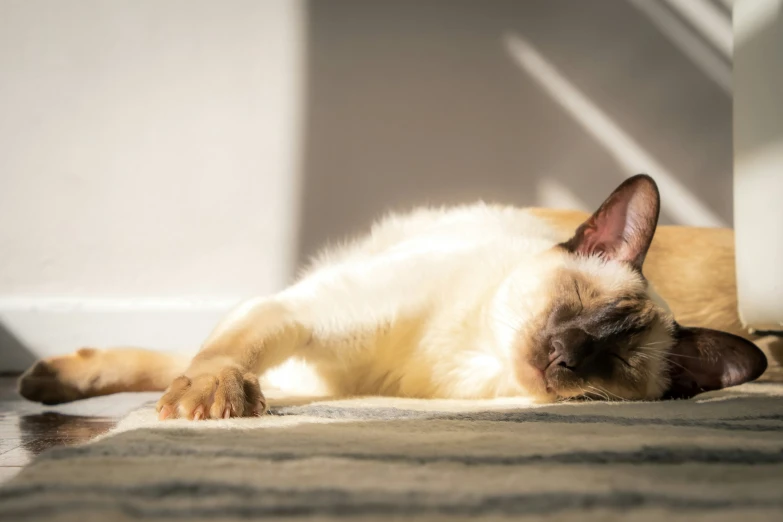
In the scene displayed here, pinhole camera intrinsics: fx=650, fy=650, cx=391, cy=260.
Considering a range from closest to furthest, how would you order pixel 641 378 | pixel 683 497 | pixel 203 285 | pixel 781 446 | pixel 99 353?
pixel 683 497 < pixel 781 446 < pixel 641 378 < pixel 99 353 < pixel 203 285

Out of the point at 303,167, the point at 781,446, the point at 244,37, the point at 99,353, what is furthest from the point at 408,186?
Result: the point at 781,446

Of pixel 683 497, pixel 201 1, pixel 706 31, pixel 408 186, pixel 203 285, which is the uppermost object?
pixel 201 1

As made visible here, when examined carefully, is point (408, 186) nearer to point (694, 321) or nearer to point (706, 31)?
point (694, 321)

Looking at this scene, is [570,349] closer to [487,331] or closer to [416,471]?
[487,331]

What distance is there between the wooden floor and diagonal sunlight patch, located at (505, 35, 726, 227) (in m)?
1.81

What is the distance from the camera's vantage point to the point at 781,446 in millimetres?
878

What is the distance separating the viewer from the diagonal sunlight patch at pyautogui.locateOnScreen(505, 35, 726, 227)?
253 cm

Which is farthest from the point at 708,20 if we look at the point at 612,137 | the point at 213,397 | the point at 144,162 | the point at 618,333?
the point at 213,397

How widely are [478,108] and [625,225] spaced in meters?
1.11

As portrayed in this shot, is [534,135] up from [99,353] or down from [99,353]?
up

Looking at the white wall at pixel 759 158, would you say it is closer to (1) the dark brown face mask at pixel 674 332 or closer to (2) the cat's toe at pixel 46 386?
(1) the dark brown face mask at pixel 674 332

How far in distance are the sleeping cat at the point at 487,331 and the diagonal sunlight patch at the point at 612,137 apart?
3.50ft

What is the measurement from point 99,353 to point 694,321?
5.63ft

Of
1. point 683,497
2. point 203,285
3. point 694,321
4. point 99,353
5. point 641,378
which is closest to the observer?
point 683,497
